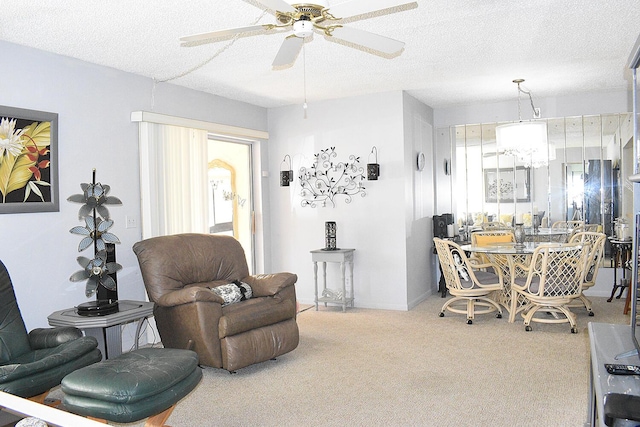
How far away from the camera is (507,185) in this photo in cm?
727

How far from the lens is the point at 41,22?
137 inches

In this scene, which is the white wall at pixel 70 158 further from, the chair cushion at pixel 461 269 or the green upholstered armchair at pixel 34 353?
the chair cushion at pixel 461 269

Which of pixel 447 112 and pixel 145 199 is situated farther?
pixel 447 112

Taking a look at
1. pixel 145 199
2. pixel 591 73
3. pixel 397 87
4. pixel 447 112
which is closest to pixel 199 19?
pixel 145 199

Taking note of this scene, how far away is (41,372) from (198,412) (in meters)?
0.95

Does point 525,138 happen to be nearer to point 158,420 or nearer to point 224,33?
point 224,33

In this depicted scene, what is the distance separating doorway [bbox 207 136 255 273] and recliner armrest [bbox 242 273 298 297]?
164 cm

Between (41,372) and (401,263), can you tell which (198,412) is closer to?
(41,372)

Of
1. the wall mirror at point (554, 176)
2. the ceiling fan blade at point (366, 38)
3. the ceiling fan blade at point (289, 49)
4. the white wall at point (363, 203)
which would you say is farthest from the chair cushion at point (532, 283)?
the ceiling fan blade at point (289, 49)

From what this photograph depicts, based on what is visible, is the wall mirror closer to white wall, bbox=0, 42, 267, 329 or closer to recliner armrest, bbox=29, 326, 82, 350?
white wall, bbox=0, 42, 267, 329

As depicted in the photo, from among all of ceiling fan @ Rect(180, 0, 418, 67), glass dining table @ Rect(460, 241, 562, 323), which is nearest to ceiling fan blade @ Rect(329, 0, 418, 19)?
ceiling fan @ Rect(180, 0, 418, 67)

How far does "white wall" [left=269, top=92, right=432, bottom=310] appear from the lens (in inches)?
243

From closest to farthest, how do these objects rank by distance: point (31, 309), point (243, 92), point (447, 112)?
point (31, 309)
point (243, 92)
point (447, 112)

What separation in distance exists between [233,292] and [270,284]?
1.04 ft
